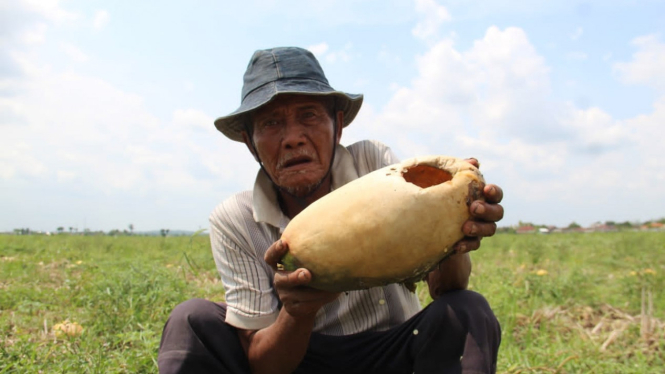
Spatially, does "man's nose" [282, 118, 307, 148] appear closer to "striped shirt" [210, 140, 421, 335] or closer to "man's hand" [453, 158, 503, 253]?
"striped shirt" [210, 140, 421, 335]

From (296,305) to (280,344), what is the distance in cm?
29

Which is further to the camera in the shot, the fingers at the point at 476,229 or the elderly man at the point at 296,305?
the elderly man at the point at 296,305

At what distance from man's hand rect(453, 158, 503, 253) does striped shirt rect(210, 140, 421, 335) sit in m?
0.69

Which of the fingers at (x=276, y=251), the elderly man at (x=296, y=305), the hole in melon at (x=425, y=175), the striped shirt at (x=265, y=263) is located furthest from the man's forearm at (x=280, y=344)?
the hole in melon at (x=425, y=175)

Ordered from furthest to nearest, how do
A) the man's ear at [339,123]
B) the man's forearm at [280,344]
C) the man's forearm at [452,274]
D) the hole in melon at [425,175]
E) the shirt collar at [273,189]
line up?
the man's ear at [339,123] → the shirt collar at [273,189] → the man's forearm at [452,274] → the man's forearm at [280,344] → the hole in melon at [425,175]

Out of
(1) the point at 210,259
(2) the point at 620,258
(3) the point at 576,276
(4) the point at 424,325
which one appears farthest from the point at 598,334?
(2) the point at 620,258

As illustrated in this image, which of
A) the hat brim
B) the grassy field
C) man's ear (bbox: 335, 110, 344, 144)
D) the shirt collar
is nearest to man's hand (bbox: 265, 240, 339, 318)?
the shirt collar

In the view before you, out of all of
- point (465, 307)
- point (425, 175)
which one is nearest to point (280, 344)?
point (465, 307)

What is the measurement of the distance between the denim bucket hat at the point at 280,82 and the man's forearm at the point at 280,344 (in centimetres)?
75

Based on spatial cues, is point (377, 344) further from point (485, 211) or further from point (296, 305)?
point (485, 211)

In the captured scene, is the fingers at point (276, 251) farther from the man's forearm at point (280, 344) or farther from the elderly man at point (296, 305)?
the man's forearm at point (280, 344)

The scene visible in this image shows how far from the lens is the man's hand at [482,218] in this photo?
1.46m

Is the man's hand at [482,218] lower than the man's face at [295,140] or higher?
lower

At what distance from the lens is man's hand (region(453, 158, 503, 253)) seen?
4.78 ft
